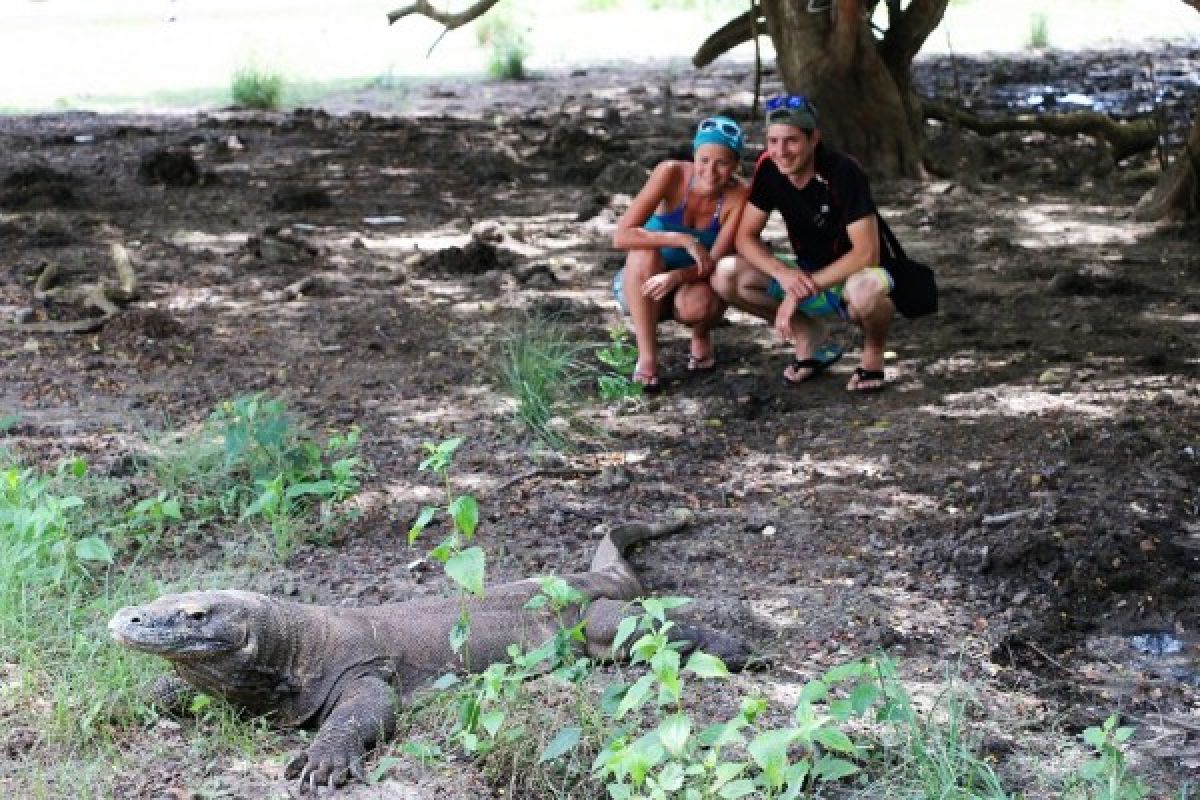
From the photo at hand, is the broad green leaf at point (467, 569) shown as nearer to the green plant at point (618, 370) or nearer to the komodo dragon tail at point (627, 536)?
the komodo dragon tail at point (627, 536)

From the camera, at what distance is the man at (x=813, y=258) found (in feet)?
19.8

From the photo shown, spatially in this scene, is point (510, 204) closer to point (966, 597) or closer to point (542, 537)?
point (542, 537)

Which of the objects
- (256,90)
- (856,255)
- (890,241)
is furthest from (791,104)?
(256,90)

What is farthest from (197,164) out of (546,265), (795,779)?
(795,779)

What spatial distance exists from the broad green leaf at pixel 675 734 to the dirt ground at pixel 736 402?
65 centimetres

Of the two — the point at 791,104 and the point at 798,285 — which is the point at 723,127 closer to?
the point at 791,104

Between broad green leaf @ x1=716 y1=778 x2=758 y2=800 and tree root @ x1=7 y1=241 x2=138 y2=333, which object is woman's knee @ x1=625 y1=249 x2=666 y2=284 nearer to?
tree root @ x1=7 y1=241 x2=138 y2=333

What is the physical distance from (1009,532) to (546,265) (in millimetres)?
4093

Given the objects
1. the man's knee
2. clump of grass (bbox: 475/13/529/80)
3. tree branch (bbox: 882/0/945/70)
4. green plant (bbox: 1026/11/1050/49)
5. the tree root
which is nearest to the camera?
the man's knee

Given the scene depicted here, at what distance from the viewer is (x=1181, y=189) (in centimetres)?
905

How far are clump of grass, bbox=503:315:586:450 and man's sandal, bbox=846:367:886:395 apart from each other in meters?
1.04

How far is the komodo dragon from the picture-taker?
3.87 metres

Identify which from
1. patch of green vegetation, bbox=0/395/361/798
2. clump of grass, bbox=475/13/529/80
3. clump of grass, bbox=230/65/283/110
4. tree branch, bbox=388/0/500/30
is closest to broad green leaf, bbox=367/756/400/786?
patch of green vegetation, bbox=0/395/361/798

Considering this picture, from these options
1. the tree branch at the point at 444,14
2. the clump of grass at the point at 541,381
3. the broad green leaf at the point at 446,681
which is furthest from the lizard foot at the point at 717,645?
the tree branch at the point at 444,14
